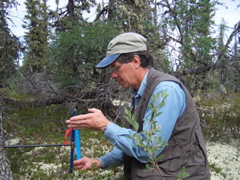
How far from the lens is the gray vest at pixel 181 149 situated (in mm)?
2121

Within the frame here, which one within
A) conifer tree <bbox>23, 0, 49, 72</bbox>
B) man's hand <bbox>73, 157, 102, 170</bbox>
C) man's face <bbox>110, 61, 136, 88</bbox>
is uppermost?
conifer tree <bbox>23, 0, 49, 72</bbox>

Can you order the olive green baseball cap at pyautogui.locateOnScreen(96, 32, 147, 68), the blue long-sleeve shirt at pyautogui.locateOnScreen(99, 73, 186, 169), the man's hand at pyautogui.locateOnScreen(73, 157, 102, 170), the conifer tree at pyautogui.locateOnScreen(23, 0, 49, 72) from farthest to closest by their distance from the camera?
the conifer tree at pyautogui.locateOnScreen(23, 0, 49, 72), the man's hand at pyautogui.locateOnScreen(73, 157, 102, 170), the olive green baseball cap at pyautogui.locateOnScreen(96, 32, 147, 68), the blue long-sleeve shirt at pyautogui.locateOnScreen(99, 73, 186, 169)

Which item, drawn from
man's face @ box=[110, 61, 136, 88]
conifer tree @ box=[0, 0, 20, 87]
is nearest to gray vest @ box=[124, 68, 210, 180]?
man's face @ box=[110, 61, 136, 88]

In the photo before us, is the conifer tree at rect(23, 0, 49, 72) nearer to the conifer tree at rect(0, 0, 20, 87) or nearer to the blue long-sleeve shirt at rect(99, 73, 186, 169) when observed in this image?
the conifer tree at rect(0, 0, 20, 87)

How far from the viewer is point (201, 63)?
320 inches

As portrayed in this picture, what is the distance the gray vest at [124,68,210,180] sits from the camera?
83.5 inches

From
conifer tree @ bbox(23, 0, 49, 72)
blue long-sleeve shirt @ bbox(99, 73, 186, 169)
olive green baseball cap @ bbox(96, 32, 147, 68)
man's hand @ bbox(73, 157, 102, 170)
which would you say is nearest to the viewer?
blue long-sleeve shirt @ bbox(99, 73, 186, 169)

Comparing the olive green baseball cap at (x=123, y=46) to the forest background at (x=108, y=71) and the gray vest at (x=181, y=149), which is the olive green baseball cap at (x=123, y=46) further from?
the forest background at (x=108, y=71)

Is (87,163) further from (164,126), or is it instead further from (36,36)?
(36,36)

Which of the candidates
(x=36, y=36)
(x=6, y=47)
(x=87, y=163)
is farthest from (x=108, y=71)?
(x=36, y=36)

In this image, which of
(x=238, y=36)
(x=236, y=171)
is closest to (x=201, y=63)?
(x=238, y=36)

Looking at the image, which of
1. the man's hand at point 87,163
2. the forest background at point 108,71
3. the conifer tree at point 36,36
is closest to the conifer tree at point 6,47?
the forest background at point 108,71

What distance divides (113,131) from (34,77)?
713 centimetres

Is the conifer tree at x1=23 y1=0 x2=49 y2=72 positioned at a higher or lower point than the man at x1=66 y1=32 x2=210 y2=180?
higher
